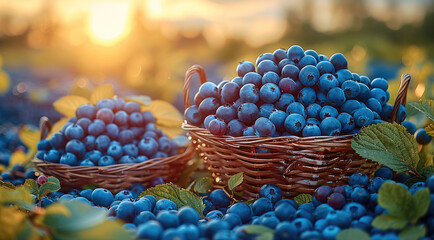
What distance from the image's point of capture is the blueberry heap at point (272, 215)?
845 mm

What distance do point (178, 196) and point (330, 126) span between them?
0.56 m

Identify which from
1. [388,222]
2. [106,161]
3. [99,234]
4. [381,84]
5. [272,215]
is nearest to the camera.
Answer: [99,234]

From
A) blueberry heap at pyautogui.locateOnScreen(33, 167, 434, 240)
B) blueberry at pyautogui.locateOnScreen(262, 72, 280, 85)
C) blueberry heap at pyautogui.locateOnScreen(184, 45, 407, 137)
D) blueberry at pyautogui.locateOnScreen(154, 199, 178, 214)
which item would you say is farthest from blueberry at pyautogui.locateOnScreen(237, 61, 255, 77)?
blueberry at pyautogui.locateOnScreen(154, 199, 178, 214)

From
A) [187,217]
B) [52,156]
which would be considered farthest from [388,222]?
[52,156]

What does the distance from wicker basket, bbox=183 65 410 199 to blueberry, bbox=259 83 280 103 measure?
16 centimetres

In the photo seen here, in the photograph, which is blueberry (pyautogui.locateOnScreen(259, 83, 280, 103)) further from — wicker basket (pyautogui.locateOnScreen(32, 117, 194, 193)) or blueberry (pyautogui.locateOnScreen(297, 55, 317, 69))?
wicker basket (pyautogui.locateOnScreen(32, 117, 194, 193))

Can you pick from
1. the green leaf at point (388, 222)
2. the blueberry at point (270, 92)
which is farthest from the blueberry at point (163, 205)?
the green leaf at point (388, 222)

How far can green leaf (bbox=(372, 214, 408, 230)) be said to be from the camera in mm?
843

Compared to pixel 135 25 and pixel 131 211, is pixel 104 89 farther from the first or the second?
pixel 135 25

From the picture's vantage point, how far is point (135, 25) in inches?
222

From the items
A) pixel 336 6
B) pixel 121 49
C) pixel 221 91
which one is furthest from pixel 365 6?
pixel 221 91

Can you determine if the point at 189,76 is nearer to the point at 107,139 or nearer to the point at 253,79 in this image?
the point at 253,79

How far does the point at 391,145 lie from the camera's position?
45.6 inches

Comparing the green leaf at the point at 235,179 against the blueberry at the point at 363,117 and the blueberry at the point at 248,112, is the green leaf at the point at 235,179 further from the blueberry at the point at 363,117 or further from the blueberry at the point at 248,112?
the blueberry at the point at 363,117
